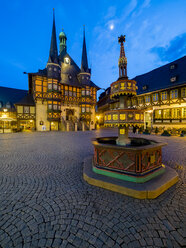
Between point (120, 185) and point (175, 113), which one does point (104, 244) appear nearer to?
point (120, 185)

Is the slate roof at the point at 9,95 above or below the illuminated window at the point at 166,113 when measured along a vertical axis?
above

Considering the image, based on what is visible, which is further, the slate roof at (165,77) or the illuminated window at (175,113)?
the slate roof at (165,77)

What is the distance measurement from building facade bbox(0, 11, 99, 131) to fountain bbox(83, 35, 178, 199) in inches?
785

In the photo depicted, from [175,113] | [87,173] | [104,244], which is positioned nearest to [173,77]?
[175,113]

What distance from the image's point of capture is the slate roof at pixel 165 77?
58.1 feet

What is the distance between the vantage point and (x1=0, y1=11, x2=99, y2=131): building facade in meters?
23.1

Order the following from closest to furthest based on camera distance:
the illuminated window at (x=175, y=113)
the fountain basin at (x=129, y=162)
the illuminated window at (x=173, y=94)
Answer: the fountain basin at (x=129, y=162) → the illuminated window at (x=175, y=113) → the illuminated window at (x=173, y=94)

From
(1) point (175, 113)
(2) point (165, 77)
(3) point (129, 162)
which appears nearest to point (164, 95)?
(1) point (175, 113)

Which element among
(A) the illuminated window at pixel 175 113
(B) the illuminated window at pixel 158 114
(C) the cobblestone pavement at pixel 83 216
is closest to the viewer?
(C) the cobblestone pavement at pixel 83 216

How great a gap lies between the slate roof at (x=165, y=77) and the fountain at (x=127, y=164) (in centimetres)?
1860

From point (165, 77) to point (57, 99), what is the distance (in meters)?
22.6

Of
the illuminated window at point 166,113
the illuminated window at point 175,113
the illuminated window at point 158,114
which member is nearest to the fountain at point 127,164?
the illuminated window at point 175,113

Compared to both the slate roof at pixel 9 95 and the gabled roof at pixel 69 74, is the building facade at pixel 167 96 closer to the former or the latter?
the gabled roof at pixel 69 74

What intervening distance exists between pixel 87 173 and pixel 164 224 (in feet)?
7.45
